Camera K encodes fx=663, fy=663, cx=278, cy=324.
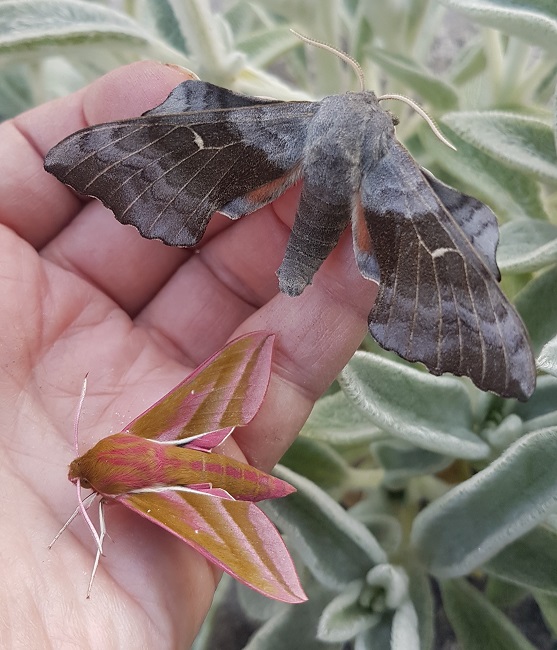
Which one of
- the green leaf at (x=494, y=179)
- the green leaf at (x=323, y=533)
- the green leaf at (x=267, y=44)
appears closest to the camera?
the green leaf at (x=323, y=533)

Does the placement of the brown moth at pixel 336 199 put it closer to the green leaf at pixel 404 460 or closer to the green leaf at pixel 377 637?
the green leaf at pixel 404 460

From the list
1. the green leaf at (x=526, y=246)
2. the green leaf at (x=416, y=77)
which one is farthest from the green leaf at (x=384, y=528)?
the green leaf at (x=416, y=77)

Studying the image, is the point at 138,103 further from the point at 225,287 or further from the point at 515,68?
the point at 515,68

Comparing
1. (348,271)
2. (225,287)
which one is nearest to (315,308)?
(348,271)

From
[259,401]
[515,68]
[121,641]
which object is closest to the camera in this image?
[121,641]

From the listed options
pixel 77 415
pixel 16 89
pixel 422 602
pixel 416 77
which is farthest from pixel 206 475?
pixel 16 89

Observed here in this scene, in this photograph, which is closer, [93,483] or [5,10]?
[93,483]
